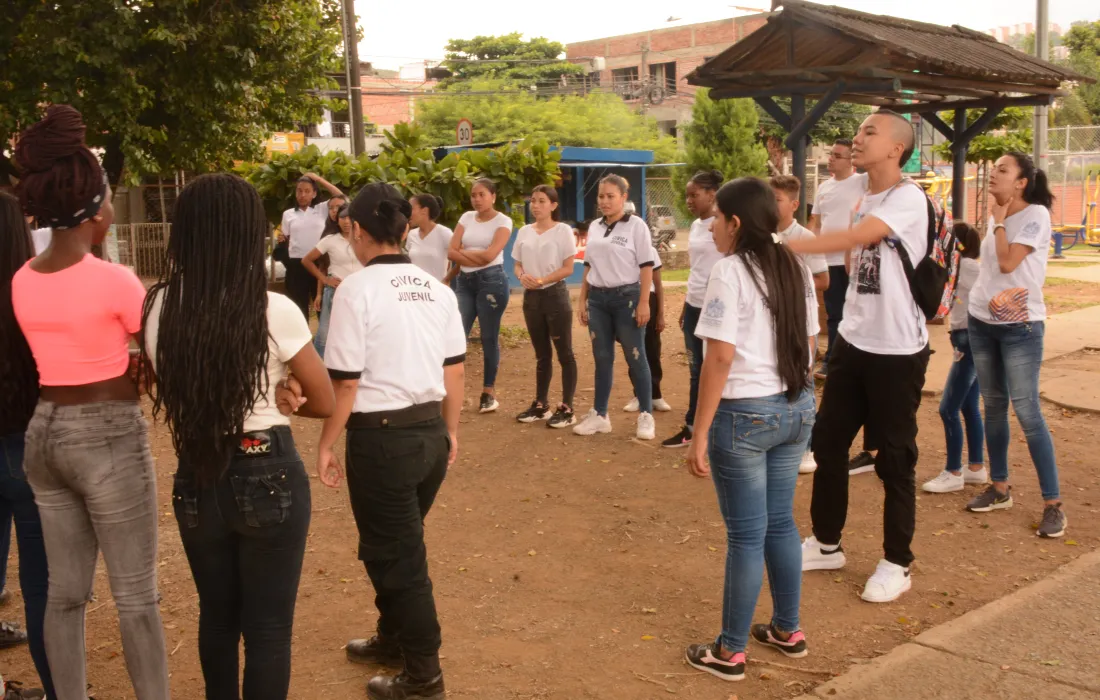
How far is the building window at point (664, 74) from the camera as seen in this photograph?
189 feet

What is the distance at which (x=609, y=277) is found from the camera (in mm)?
7547

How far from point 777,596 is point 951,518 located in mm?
2171

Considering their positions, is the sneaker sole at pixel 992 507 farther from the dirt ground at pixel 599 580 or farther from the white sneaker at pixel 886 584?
the white sneaker at pixel 886 584

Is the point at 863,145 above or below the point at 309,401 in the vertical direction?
above

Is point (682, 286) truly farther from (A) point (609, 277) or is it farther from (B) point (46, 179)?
(B) point (46, 179)

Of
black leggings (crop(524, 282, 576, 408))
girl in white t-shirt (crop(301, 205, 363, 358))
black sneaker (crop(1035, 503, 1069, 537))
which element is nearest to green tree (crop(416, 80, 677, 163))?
girl in white t-shirt (crop(301, 205, 363, 358))

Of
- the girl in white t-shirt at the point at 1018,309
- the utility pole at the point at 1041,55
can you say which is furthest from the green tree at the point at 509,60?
the girl in white t-shirt at the point at 1018,309

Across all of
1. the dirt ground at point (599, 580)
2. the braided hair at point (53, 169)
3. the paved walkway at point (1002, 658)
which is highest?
the braided hair at point (53, 169)

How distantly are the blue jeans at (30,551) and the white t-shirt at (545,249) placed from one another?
4.90 metres

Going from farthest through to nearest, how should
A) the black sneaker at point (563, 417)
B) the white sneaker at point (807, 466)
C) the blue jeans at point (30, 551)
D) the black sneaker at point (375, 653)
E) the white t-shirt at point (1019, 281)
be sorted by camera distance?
the black sneaker at point (563, 417) → the white sneaker at point (807, 466) → the white t-shirt at point (1019, 281) → the black sneaker at point (375, 653) → the blue jeans at point (30, 551)

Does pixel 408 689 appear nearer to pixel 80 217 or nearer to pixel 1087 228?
pixel 80 217

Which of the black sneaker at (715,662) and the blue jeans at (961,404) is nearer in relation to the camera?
the black sneaker at (715,662)

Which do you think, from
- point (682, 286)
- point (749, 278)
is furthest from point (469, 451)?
point (682, 286)

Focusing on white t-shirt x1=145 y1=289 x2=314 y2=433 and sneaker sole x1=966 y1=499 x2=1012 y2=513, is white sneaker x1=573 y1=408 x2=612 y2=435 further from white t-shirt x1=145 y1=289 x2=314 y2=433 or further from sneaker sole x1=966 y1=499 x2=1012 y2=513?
white t-shirt x1=145 y1=289 x2=314 y2=433
